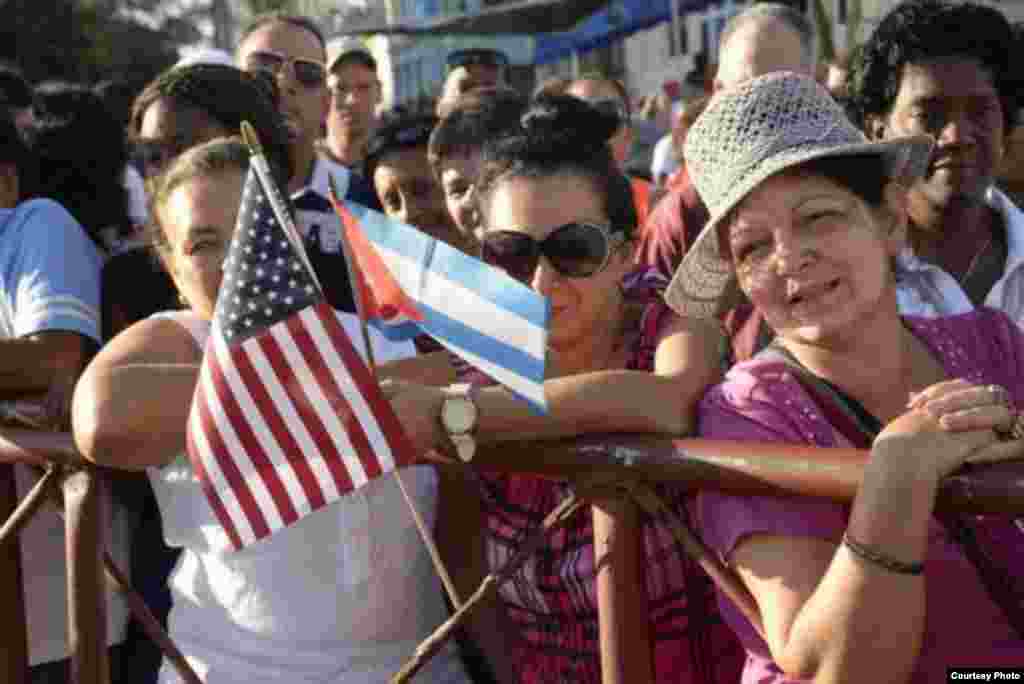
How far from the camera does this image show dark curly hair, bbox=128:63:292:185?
13.4 ft

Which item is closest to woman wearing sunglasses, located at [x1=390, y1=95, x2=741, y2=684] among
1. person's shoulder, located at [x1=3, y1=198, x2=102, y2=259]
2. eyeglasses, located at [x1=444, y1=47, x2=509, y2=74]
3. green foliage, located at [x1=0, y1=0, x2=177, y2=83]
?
person's shoulder, located at [x1=3, y1=198, x2=102, y2=259]

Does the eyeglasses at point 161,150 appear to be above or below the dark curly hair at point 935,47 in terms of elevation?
below

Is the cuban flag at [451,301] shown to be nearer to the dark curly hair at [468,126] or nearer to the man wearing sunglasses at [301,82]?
the dark curly hair at [468,126]

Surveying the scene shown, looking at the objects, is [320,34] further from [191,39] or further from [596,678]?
[191,39]

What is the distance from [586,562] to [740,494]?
0.47 metres

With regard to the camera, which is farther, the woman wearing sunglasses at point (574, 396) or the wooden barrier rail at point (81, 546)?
the wooden barrier rail at point (81, 546)

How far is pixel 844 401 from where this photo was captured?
2.49m

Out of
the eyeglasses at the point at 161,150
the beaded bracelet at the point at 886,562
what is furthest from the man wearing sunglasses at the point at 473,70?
the beaded bracelet at the point at 886,562

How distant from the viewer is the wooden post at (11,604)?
10.0ft

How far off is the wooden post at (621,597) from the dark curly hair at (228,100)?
6.10 feet

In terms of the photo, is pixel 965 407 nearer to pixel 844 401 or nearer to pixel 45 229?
pixel 844 401

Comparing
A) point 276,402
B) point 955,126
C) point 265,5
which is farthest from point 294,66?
point 265,5

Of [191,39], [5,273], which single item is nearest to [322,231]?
[5,273]

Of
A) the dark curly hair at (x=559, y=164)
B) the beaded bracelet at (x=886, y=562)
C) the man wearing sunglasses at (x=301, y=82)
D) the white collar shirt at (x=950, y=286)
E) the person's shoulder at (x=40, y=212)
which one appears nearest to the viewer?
the beaded bracelet at (x=886, y=562)
